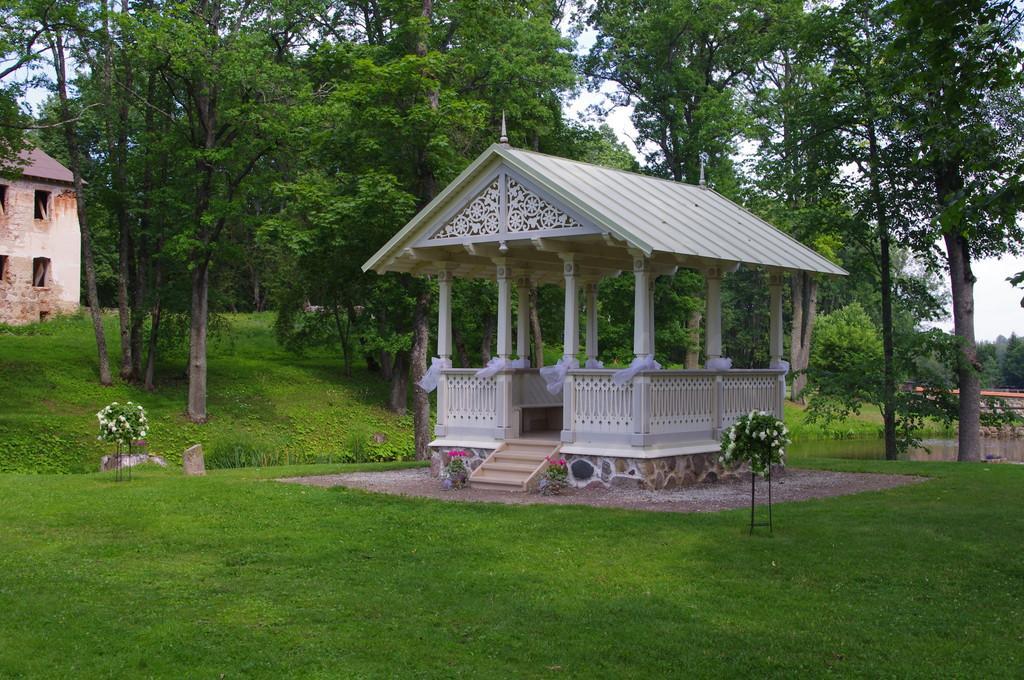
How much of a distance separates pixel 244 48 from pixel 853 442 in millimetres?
21111

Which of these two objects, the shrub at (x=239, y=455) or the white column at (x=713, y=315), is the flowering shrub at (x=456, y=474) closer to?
the white column at (x=713, y=315)

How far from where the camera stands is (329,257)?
78.2 ft

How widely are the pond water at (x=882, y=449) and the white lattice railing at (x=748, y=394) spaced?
27.7ft

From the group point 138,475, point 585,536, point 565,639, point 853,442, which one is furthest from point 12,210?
point 565,639

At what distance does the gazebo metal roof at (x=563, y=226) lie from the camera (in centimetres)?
1420

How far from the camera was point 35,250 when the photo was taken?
3925 centimetres

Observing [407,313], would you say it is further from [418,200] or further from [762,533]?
[762,533]

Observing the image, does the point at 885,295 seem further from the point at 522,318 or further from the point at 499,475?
the point at 499,475

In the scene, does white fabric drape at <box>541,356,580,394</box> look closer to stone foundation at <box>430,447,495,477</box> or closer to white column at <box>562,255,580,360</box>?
white column at <box>562,255,580,360</box>

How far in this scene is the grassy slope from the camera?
2505 centimetres

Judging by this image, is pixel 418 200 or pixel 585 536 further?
pixel 418 200

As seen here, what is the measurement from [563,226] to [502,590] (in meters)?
7.19

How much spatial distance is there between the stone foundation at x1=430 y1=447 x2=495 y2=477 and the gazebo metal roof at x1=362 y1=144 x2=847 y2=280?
9.88 ft

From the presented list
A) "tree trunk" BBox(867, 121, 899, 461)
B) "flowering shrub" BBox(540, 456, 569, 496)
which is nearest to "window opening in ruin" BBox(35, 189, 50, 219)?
"tree trunk" BBox(867, 121, 899, 461)
